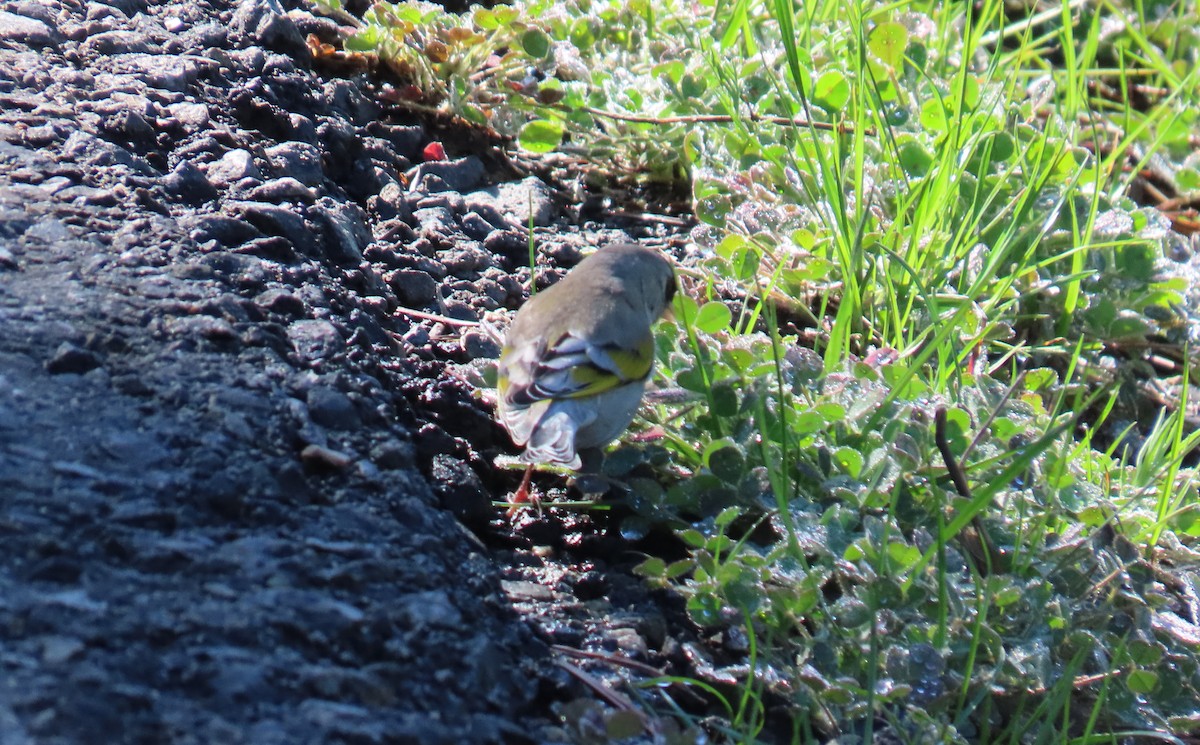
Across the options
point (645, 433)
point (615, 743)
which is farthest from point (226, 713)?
point (645, 433)

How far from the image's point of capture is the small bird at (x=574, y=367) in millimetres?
2934

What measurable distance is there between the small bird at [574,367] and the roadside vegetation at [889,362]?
0.11 meters

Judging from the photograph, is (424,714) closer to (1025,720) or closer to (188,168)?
(1025,720)

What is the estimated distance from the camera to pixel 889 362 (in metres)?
3.38

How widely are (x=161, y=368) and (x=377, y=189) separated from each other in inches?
70.4

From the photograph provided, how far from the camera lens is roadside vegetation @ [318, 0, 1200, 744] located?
2.53 meters

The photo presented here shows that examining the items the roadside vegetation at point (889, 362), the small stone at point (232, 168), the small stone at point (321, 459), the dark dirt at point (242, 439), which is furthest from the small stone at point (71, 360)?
the roadside vegetation at point (889, 362)

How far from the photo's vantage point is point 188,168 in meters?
3.11

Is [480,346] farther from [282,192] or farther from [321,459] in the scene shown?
[321,459]

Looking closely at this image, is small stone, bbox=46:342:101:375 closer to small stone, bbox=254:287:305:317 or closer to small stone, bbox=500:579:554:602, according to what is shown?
small stone, bbox=254:287:305:317

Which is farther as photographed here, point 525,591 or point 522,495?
point 522,495

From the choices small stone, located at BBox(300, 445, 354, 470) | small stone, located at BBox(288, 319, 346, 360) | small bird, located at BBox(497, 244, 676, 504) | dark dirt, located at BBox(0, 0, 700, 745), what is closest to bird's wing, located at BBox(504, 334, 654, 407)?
small bird, located at BBox(497, 244, 676, 504)

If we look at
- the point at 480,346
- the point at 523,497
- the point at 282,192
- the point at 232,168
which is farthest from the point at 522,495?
the point at 232,168

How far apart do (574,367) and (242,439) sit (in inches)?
45.3
